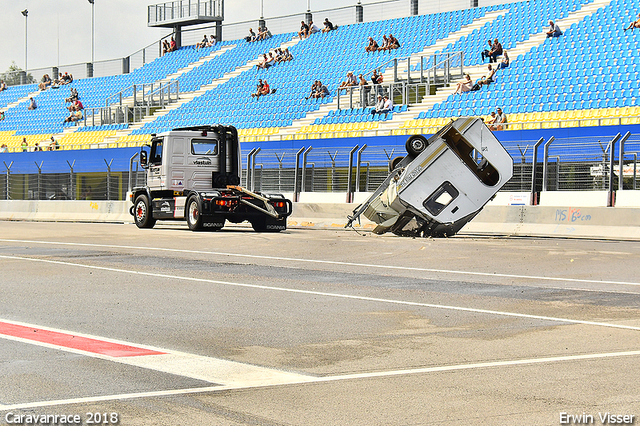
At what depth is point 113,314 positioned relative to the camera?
8352mm

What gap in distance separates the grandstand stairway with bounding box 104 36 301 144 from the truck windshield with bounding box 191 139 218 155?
21498 mm

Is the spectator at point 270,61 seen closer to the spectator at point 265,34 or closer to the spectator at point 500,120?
the spectator at point 265,34

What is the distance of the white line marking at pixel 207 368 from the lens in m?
5.51

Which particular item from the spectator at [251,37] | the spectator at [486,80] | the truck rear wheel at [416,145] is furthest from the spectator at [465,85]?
the spectator at [251,37]

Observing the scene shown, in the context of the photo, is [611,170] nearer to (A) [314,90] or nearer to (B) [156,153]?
(B) [156,153]

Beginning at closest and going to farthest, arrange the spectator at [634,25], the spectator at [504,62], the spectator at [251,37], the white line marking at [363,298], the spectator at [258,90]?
the white line marking at [363,298] → the spectator at [634,25] → the spectator at [504,62] → the spectator at [258,90] → the spectator at [251,37]

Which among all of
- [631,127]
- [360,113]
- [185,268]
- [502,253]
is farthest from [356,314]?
[360,113]

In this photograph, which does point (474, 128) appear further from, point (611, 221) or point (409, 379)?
point (409, 379)

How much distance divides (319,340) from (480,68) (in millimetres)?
31029

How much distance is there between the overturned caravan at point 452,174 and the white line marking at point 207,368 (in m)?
12.5

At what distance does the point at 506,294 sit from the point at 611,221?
36.7ft

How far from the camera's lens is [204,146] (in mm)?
24203

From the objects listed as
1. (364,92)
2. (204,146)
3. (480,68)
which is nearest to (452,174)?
(204,146)

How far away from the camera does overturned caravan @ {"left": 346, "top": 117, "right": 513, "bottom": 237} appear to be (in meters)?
18.3
